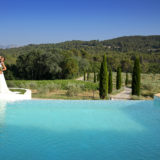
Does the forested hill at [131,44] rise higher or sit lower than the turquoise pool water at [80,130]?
higher

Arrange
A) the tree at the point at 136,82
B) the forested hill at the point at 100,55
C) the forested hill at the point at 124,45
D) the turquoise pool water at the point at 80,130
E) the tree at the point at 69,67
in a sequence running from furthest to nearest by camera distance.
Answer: the forested hill at the point at 124,45
the forested hill at the point at 100,55
the tree at the point at 69,67
the tree at the point at 136,82
the turquoise pool water at the point at 80,130

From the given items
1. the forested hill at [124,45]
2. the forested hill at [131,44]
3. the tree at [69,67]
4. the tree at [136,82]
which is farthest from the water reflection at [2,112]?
the forested hill at [131,44]

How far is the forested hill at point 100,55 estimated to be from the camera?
34.8m

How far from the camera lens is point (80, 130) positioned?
19.0 feet

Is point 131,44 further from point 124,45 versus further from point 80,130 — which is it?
point 80,130

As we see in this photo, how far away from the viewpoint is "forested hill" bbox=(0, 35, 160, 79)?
34.8 meters

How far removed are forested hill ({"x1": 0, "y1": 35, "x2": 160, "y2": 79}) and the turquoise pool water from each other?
25.0 metres

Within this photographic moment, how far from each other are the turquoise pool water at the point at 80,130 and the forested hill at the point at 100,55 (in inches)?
986

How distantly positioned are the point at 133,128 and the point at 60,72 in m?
29.7

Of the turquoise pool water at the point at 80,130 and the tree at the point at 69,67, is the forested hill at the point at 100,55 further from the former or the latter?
the turquoise pool water at the point at 80,130

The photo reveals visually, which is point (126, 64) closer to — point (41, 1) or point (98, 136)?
point (41, 1)

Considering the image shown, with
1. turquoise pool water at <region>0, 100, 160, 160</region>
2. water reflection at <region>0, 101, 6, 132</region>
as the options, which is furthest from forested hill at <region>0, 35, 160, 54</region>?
turquoise pool water at <region>0, 100, 160, 160</region>

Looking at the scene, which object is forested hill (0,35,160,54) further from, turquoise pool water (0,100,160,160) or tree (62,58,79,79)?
turquoise pool water (0,100,160,160)

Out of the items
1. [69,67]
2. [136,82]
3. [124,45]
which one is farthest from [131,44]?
[136,82]
